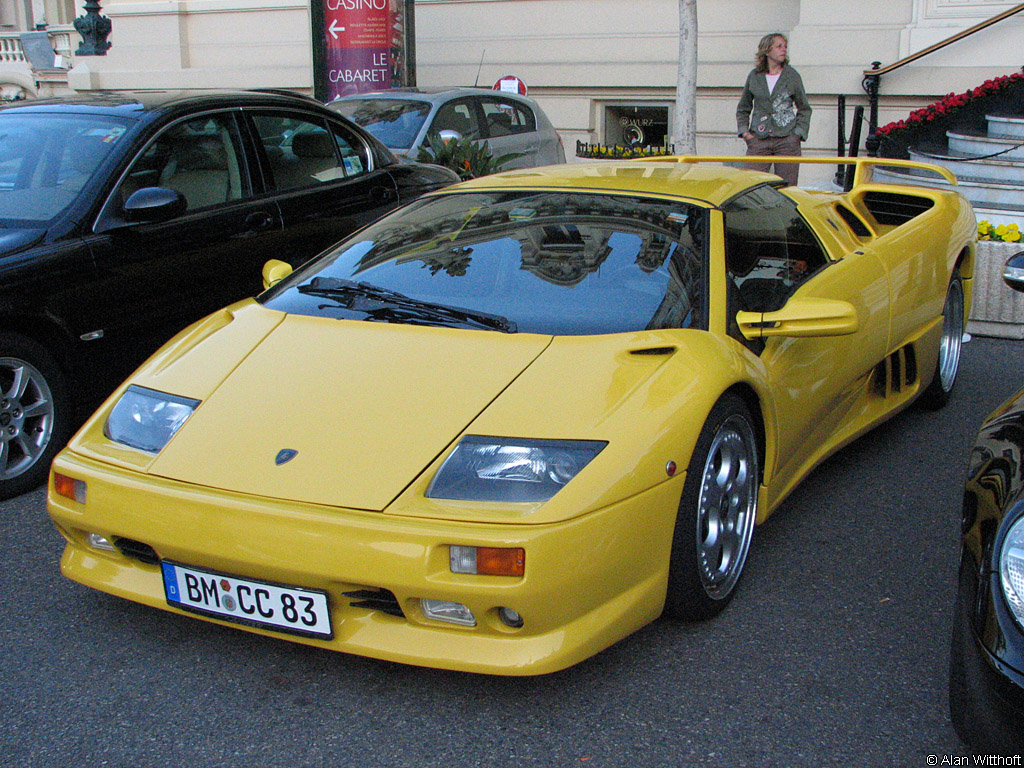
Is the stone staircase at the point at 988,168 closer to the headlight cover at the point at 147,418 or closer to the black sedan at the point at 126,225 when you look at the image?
the black sedan at the point at 126,225

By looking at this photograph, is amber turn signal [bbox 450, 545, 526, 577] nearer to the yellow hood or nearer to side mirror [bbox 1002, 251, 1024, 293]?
the yellow hood

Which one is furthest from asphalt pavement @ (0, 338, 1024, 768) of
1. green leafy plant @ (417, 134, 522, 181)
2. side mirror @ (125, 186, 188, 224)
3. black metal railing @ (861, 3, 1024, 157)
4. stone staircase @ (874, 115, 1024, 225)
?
black metal railing @ (861, 3, 1024, 157)

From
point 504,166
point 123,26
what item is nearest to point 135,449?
point 504,166

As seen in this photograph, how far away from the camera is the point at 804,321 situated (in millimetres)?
3115

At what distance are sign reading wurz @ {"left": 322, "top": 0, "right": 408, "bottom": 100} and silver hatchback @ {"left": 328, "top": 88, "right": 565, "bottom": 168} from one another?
1507 mm

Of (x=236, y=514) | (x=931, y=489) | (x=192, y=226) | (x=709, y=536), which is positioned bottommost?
(x=931, y=489)

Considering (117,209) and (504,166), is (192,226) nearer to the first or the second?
(117,209)

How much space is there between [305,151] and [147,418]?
273cm

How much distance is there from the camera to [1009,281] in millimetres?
3037

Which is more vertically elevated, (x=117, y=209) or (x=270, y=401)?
(x=117, y=209)

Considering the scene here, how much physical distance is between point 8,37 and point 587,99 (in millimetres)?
14333

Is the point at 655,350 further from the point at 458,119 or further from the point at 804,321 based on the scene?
the point at 458,119

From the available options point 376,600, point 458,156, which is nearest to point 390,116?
point 458,156

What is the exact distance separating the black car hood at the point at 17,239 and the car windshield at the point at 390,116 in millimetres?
4975
